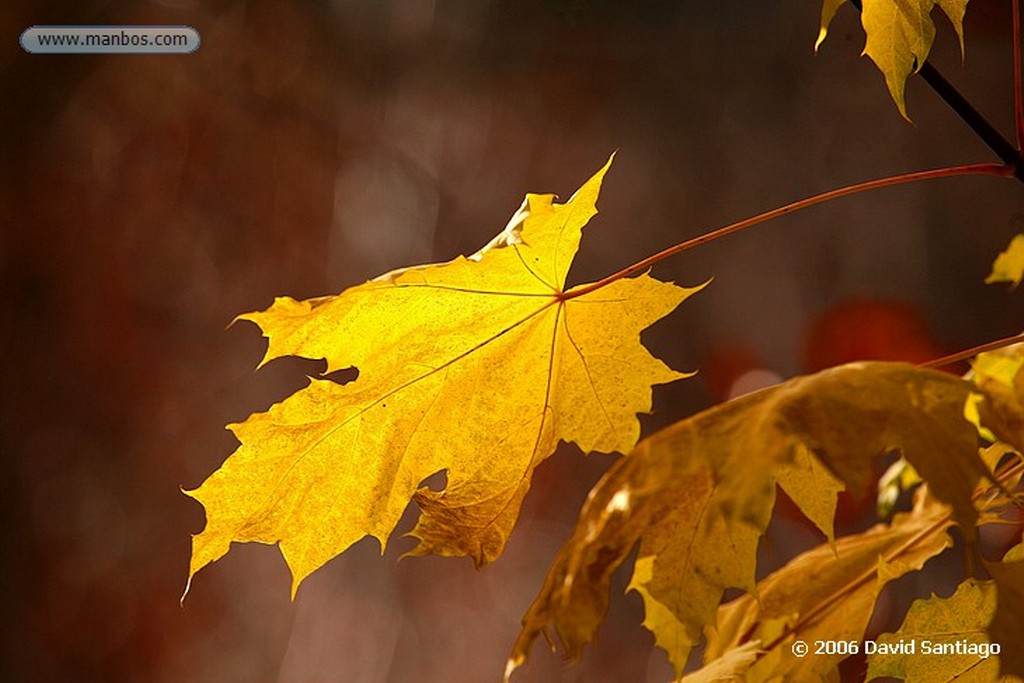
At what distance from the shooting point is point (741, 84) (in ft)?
3.43

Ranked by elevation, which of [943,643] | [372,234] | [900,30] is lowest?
[372,234]

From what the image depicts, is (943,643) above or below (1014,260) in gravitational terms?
below

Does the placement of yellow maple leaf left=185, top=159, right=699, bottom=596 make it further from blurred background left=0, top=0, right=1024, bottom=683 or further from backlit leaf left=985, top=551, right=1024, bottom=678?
blurred background left=0, top=0, right=1024, bottom=683

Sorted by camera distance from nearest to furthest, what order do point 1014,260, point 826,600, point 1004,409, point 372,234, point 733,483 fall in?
point 733,483 → point 1004,409 → point 826,600 → point 1014,260 → point 372,234

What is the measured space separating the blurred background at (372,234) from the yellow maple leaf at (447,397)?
24.8 inches

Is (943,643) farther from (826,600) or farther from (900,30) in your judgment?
(900,30)

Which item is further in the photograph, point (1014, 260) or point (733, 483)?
point (1014, 260)

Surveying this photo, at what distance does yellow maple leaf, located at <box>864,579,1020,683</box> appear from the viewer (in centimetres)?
39

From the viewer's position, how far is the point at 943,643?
39cm

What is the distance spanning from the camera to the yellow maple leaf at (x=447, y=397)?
14.7 inches

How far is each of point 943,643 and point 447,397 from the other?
24 cm

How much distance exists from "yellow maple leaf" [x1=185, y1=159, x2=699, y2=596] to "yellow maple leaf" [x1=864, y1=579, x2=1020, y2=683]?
143mm

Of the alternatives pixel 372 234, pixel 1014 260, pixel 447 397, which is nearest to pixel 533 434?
pixel 447 397

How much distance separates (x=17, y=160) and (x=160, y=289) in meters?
0.23
